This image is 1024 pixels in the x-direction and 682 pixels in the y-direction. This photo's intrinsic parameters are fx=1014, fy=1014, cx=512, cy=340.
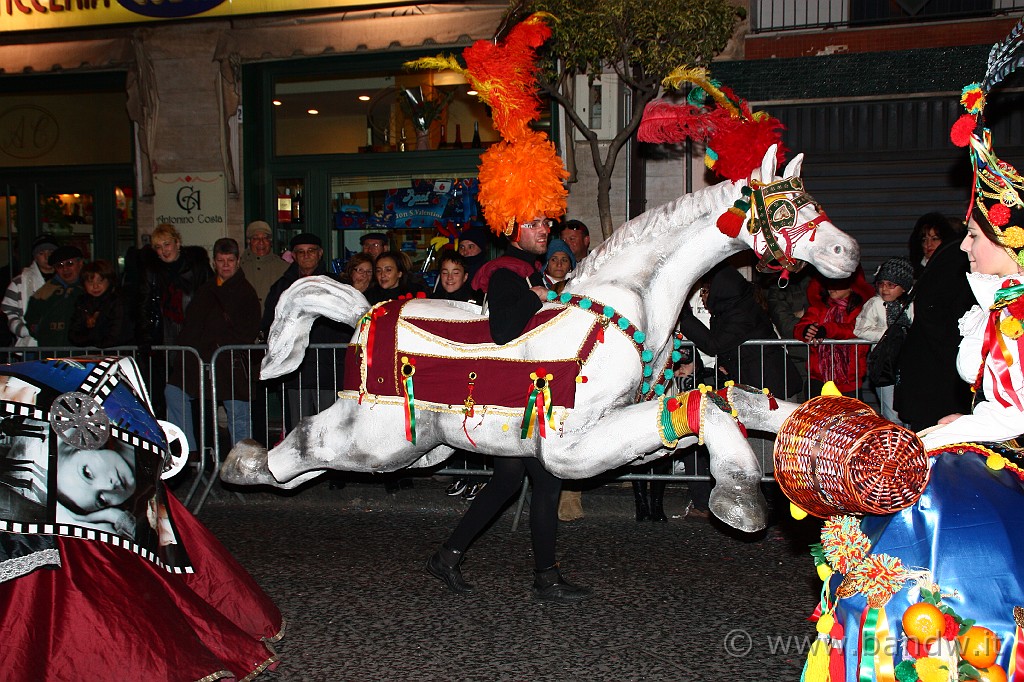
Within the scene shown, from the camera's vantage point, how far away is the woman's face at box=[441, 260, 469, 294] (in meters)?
7.74

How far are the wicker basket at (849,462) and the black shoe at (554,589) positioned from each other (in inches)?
93.7

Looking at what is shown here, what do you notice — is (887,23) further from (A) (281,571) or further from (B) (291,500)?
(A) (281,571)

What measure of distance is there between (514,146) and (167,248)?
16.0ft

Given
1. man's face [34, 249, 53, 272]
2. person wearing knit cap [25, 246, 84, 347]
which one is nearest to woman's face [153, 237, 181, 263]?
person wearing knit cap [25, 246, 84, 347]

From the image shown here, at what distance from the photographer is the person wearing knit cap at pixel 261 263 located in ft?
29.9

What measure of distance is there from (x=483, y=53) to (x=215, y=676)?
2894 millimetres

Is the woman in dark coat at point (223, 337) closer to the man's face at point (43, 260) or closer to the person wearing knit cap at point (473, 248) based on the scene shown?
the person wearing knit cap at point (473, 248)

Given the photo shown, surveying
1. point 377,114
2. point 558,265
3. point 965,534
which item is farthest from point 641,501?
point 377,114

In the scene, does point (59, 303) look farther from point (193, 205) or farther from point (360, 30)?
point (360, 30)

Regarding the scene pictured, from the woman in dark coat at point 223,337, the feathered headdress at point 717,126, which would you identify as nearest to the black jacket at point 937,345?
the feathered headdress at point 717,126

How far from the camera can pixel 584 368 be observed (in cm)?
451

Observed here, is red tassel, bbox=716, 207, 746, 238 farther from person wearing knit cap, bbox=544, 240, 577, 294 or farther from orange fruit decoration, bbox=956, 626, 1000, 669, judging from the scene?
person wearing knit cap, bbox=544, 240, 577, 294

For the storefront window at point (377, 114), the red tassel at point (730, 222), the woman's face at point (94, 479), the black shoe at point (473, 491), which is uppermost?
the storefront window at point (377, 114)

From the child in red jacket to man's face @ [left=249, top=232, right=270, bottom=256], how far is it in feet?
15.7
